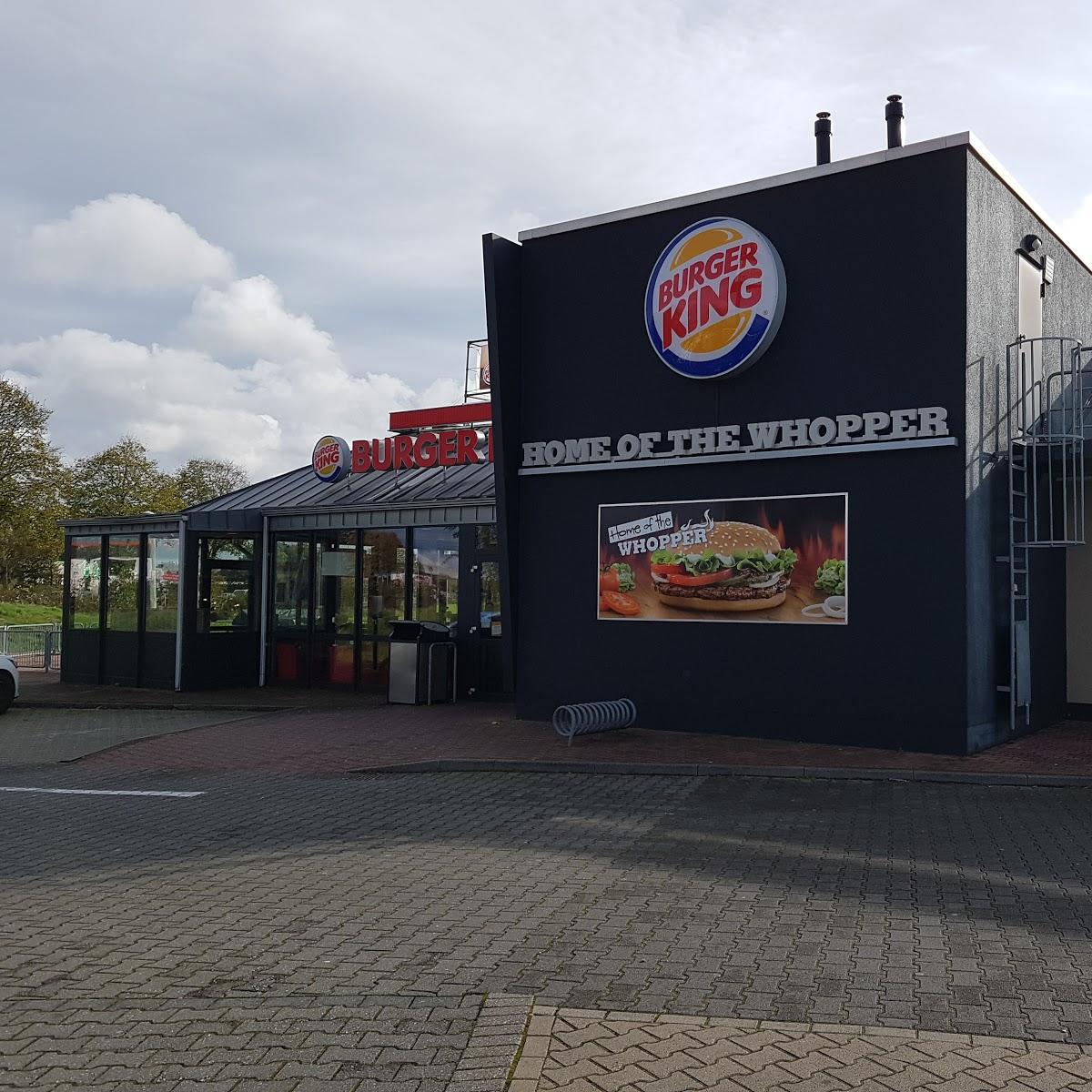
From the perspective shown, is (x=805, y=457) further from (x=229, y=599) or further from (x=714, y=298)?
(x=229, y=599)

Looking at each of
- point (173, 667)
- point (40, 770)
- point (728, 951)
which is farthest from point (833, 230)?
point (173, 667)

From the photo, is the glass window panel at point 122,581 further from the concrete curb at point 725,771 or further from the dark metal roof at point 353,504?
the concrete curb at point 725,771

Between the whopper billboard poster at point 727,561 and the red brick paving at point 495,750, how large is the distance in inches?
59.2

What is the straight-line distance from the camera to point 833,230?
13.0 meters

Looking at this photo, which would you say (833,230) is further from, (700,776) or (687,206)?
(700,776)

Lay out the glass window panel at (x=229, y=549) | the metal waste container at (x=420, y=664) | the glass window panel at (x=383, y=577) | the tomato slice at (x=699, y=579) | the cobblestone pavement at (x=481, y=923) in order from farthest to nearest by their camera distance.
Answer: the glass window panel at (x=229, y=549) → the glass window panel at (x=383, y=577) → the metal waste container at (x=420, y=664) → the tomato slice at (x=699, y=579) → the cobblestone pavement at (x=481, y=923)

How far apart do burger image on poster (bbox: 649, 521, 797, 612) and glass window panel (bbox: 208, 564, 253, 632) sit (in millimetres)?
8506

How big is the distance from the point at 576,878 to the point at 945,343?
25.2 ft

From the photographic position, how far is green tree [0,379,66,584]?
42.6 m

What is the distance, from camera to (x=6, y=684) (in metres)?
17.5

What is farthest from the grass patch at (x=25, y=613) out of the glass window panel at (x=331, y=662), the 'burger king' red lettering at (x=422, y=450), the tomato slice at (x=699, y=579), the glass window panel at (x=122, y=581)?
the tomato slice at (x=699, y=579)

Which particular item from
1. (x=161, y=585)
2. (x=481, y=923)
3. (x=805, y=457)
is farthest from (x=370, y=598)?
(x=481, y=923)

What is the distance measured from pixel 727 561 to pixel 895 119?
18.0 ft

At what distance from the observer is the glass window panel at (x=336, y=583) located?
1911 centimetres
